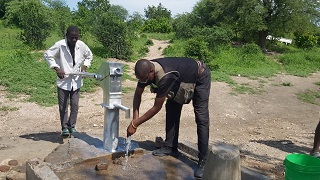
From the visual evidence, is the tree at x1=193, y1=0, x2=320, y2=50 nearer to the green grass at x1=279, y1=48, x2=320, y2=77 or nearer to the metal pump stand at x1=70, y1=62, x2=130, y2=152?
the green grass at x1=279, y1=48, x2=320, y2=77

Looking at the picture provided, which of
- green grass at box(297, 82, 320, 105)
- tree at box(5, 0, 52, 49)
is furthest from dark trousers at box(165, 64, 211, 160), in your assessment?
tree at box(5, 0, 52, 49)

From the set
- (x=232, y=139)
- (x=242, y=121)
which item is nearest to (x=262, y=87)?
(x=242, y=121)

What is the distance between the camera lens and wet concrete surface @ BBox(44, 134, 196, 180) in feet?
9.87

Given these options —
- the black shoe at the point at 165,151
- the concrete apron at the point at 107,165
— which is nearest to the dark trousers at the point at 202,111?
the concrete apron at the point at 107,165

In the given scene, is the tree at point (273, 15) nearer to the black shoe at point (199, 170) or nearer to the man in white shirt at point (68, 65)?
the man in white shirt at point (68, 65)

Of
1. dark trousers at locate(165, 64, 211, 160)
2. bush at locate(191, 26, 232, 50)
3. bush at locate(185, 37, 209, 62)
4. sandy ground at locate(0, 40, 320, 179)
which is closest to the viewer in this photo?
dark trousers at locate(165, 64, 211, 160)

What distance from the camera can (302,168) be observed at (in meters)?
2.24

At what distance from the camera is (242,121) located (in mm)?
6652

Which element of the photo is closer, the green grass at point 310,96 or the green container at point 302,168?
the green container at point 302,168

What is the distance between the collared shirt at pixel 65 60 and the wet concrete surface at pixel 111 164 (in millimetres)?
818

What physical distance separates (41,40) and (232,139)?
9.72 m

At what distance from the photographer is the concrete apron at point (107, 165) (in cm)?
291

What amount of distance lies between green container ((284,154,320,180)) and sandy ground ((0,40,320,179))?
960 millimetres

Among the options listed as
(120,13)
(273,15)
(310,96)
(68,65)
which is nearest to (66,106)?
(68,65)
